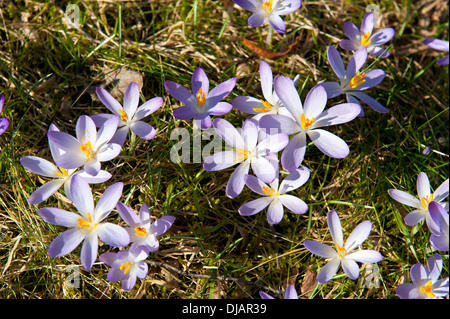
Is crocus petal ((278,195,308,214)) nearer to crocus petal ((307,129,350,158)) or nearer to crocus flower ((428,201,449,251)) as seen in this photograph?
crocus petal ((307,129,350,158))

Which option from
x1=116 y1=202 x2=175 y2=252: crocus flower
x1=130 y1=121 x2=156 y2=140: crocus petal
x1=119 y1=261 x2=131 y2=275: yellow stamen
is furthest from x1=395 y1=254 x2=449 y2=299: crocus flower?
x1=130 y1=121 x2=156 y2=140: crocus petal

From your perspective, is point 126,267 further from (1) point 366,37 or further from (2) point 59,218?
(1) point 366,37

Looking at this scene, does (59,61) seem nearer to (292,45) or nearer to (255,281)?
(292,45)

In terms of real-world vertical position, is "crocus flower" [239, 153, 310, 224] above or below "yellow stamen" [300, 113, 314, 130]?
below

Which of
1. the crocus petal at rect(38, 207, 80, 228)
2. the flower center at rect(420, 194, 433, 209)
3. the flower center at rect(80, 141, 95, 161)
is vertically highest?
the flower center at rect(80, 141, 95, 161)

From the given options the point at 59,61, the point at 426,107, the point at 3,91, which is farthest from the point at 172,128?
the point at 426,107
